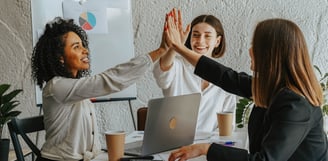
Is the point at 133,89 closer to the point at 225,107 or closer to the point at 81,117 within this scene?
the point at 225,107

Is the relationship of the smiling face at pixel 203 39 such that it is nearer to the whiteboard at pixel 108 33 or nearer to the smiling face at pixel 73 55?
the smiling face at pixel 73 55

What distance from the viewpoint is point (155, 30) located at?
2.99 metres

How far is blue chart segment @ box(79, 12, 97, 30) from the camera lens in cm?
284

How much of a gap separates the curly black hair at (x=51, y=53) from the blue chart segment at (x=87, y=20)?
3.98ft

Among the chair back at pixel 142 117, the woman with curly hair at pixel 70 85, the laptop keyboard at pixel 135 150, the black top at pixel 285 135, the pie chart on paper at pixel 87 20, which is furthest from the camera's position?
the pie chart on paper at pixel 87 20

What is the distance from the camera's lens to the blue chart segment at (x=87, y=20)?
2.84 m

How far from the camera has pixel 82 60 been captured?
5.11ft

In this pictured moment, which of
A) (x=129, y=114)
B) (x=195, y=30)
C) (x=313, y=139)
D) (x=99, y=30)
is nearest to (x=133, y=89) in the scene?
(x=129, y=114)

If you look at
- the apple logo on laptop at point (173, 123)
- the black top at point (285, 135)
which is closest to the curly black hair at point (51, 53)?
the apple logo on laptop at point (173, 123)

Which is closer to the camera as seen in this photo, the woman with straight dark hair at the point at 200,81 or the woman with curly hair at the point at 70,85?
the woman with curly hair at the point at 70,85

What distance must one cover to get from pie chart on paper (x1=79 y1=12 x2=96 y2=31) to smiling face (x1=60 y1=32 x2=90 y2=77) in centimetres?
128

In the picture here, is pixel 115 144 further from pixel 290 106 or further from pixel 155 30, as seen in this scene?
pixel 155 30

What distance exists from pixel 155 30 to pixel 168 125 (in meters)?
1.70

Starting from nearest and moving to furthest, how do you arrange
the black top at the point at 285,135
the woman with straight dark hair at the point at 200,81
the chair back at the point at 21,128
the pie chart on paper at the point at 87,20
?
the black top at the point at 285,135 → the chair back at the point at 21,128 → the woman with straight dark hair at the point at 200,81 → the pie chart on paper at the point at 87,20
